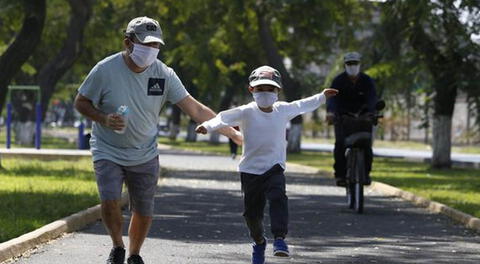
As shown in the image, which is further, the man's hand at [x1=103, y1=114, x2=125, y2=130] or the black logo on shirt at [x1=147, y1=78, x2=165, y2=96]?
the black logo on shirt at [x1=147, y1=78, x2=165, y2=96]

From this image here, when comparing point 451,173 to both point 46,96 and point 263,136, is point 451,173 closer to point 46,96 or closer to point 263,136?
point 46,96

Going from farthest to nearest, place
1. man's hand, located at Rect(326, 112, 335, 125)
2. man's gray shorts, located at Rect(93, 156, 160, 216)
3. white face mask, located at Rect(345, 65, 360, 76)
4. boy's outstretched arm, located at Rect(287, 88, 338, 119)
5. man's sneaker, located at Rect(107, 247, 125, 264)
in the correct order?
white face mask, located at Rect(345, 65, 360, 76), man's hand, located at Rect(326, 112, 335, 125), boy's outstretched arm, located at Rect(287, 88, 338, 119), man's sneaker, located at Rect(107, 247, 125, 264), man's gray shorts, located at Rect(93, 156, 160, 216)

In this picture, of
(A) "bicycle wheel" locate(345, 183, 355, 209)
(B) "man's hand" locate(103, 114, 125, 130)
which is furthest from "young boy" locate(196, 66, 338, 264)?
(A) "bicycle wheel" locate(345, 183, 355, 209)

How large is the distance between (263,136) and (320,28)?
106ft

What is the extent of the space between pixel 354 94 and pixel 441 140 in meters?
16.1

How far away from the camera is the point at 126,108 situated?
8.42 m

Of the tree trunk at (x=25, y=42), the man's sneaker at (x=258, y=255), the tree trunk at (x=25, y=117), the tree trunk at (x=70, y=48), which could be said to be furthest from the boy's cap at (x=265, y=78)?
the tree trunk at (x=25, y=117)

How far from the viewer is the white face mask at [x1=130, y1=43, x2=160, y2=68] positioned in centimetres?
851

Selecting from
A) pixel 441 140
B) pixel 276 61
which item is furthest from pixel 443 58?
pixel 276 61

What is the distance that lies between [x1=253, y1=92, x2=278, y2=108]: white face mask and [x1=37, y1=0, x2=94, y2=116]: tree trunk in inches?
975

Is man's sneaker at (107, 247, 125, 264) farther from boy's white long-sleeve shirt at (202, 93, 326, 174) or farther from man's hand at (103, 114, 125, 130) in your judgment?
boy's white long-sleeve shirt at (202, 93, 326, 174)

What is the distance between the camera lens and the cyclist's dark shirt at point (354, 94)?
1548cm

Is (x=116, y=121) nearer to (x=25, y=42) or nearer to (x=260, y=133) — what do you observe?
(x=260, y=133)

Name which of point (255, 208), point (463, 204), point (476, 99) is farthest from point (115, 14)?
point (255, 208)
